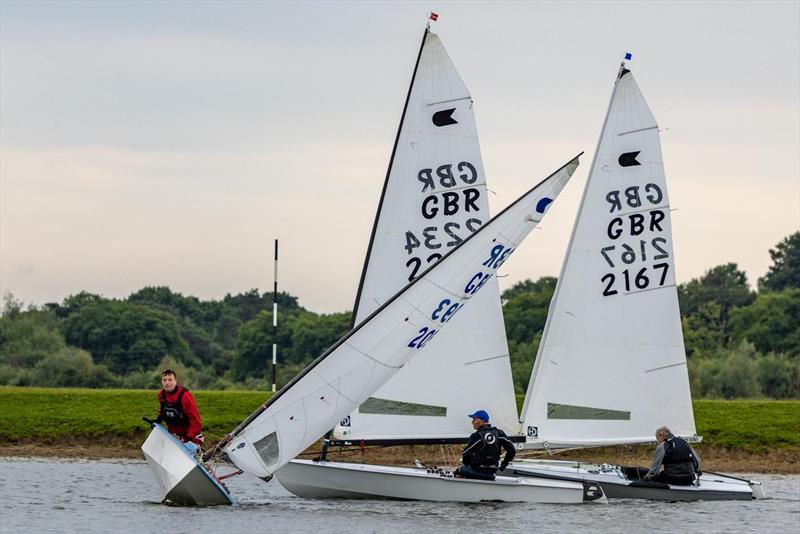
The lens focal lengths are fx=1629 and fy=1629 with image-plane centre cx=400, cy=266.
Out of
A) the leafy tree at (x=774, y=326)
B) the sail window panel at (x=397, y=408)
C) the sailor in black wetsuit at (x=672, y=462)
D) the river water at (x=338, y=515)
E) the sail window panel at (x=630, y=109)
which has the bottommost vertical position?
the river water at (x=338, y=515)

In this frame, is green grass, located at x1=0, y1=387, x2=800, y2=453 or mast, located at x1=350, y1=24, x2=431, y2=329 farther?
green grass, located at x1=0, y1=387, x2=800, y2=453

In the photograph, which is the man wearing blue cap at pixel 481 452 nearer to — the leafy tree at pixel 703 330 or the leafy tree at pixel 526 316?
the leafy tree at pixel 703 330

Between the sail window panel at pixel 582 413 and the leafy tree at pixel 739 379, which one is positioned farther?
the leafy tree at pixel 739 379

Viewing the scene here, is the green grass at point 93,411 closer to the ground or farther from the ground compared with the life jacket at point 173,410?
farther from the ground

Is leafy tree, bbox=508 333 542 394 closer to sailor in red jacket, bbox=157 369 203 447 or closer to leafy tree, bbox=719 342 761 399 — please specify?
leafy tree, bbox=719 342 761 399

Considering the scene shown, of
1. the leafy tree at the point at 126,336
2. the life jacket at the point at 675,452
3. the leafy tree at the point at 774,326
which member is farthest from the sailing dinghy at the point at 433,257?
the leafy tree at the point at 126,336

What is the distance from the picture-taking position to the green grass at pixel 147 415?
4272 cm

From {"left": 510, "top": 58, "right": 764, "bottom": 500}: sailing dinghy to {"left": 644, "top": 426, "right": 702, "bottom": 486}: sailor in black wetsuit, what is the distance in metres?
→ 1.20

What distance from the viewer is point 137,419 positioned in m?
44.0

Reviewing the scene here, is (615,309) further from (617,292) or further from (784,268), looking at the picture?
(784,268)

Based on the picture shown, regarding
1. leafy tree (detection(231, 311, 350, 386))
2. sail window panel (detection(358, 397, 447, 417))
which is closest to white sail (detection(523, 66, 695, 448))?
sail window panel (detection(358, 397, 447, 417))

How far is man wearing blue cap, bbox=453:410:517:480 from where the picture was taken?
2939 cm

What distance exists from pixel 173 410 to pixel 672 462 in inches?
385

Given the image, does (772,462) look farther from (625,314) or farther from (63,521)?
(63,521)
